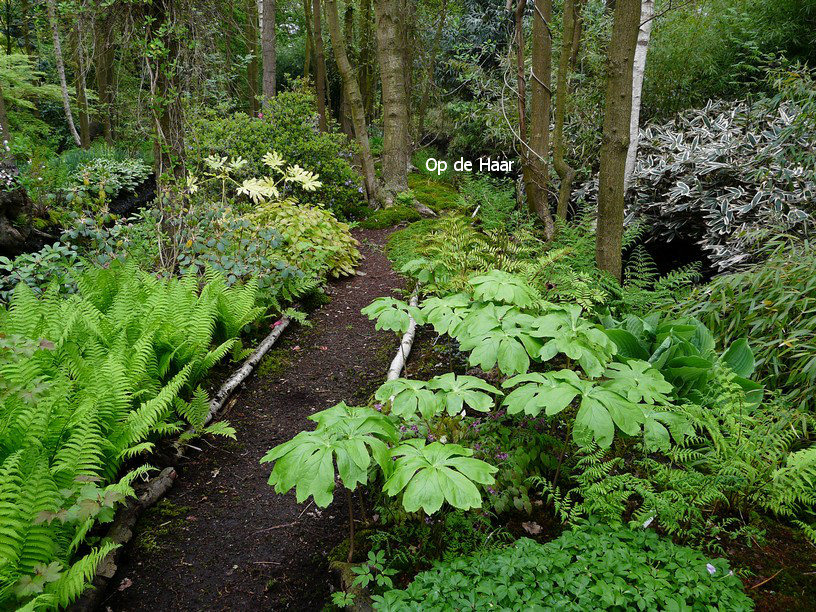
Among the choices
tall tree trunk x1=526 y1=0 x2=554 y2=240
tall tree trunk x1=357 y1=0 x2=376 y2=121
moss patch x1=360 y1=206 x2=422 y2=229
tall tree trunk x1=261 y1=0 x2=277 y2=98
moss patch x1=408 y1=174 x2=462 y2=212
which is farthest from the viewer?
tall tree trunk x1=357 y1=0 x2=376 y2=121

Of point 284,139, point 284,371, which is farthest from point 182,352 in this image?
point 284,139

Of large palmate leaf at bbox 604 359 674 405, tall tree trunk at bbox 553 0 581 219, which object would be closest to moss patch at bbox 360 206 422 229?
tall tree trunk at bbox 553 0 581 219

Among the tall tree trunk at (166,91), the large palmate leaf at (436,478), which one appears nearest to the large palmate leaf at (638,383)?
the large palmate leaf at (436,478)

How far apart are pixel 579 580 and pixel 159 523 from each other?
7.28 ft

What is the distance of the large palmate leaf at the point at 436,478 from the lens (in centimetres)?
173

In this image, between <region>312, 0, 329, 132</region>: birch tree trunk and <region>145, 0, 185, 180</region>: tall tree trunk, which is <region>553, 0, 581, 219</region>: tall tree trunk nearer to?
<region>145, 0, 185, 180</region>: tall tree trunk

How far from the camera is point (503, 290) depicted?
3.05m

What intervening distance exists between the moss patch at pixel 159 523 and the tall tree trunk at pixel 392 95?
7612mm

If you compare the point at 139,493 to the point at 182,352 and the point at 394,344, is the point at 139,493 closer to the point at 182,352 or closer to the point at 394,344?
the point at 182,352

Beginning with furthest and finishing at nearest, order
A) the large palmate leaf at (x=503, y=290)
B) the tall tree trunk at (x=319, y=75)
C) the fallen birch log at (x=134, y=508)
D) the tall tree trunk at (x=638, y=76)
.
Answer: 1. the tall tree trunk at (x=319, y=75)
2. the tall tree trunk at (x=638, y=76)
3. the large palmate leaf at (x=503, y=290)
4. the fallen birch log at (x=134, y=508)

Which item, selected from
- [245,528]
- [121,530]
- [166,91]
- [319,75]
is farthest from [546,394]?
[319,75]

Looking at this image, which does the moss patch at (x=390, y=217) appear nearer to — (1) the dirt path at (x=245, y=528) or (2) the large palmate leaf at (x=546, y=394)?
(1) the dirt path at (x=245, y=528)

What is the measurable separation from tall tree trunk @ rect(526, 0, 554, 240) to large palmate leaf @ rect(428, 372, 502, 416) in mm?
4324

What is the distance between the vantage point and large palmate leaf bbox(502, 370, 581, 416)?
2.08 metres
